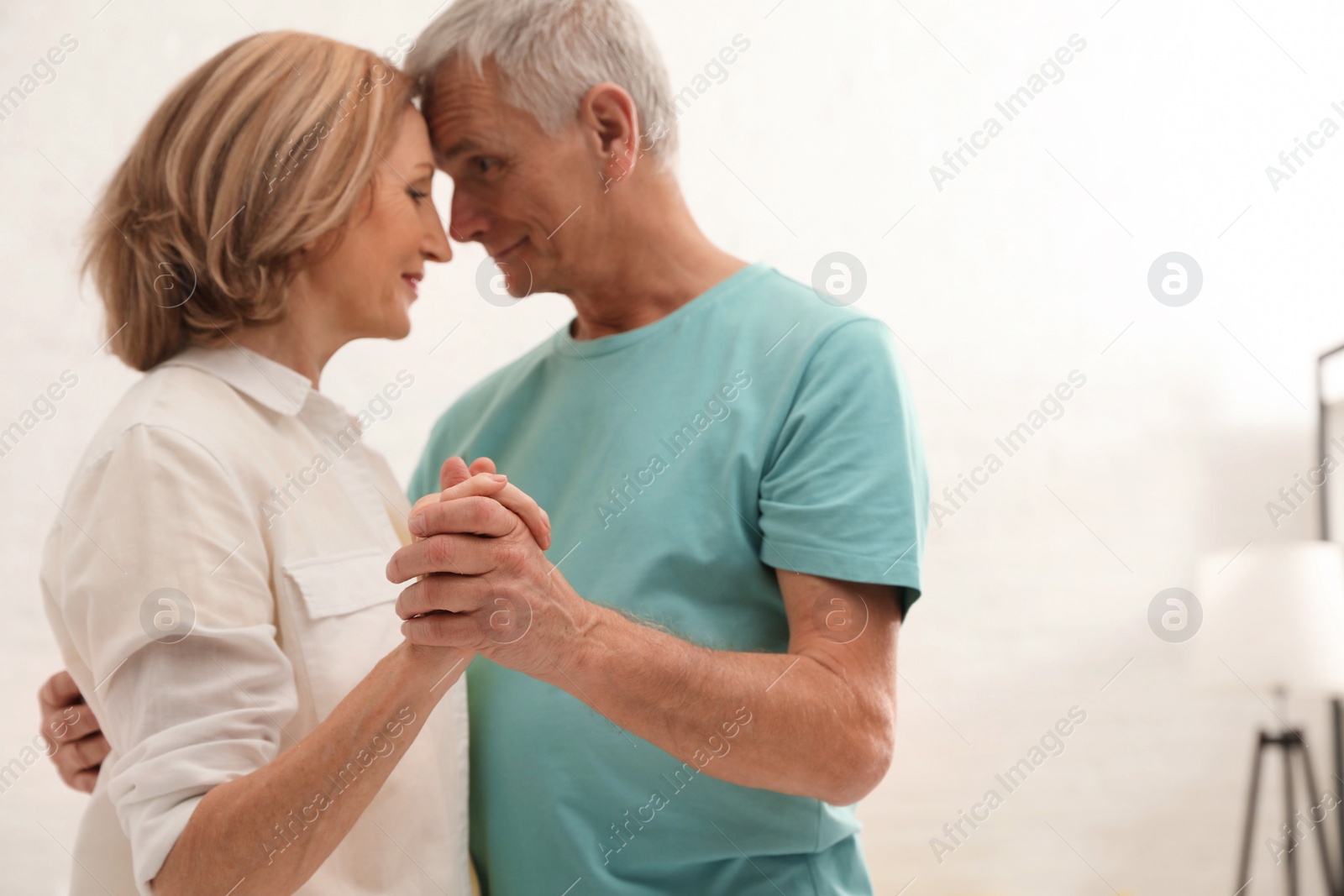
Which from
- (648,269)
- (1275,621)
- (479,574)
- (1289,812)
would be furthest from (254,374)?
(1289,812)

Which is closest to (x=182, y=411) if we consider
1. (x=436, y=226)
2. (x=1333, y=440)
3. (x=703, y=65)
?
(x=436, y=226)

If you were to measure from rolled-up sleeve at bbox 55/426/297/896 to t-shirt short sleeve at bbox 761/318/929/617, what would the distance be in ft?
1.56

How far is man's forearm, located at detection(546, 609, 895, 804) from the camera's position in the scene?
0.81m

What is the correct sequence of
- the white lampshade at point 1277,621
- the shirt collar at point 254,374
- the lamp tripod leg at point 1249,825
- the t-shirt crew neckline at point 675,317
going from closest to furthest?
the shirt collar at point 254,374 → the t-shirt crew neckline at point 675,317 → the white lampshade at point 1277,621 → the lamp tripod leg at point 1249,825

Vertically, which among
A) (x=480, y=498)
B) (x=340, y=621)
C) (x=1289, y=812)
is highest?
(x=480, y=498)

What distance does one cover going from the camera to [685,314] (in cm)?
120

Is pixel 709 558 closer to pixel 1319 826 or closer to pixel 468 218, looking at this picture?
pixel 468 218

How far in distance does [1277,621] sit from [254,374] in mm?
2179

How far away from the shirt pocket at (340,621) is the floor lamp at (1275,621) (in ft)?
6.58

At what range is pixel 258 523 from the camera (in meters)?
0.83

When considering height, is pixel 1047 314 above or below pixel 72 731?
above

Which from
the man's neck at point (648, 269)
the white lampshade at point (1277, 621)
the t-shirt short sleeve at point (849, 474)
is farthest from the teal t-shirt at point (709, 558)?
the white lampshade at point (1277, 621)

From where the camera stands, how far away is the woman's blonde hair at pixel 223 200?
93 centimetres

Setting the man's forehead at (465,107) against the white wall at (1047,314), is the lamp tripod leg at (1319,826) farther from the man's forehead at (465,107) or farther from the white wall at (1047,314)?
the man's forehead at (465,107)
